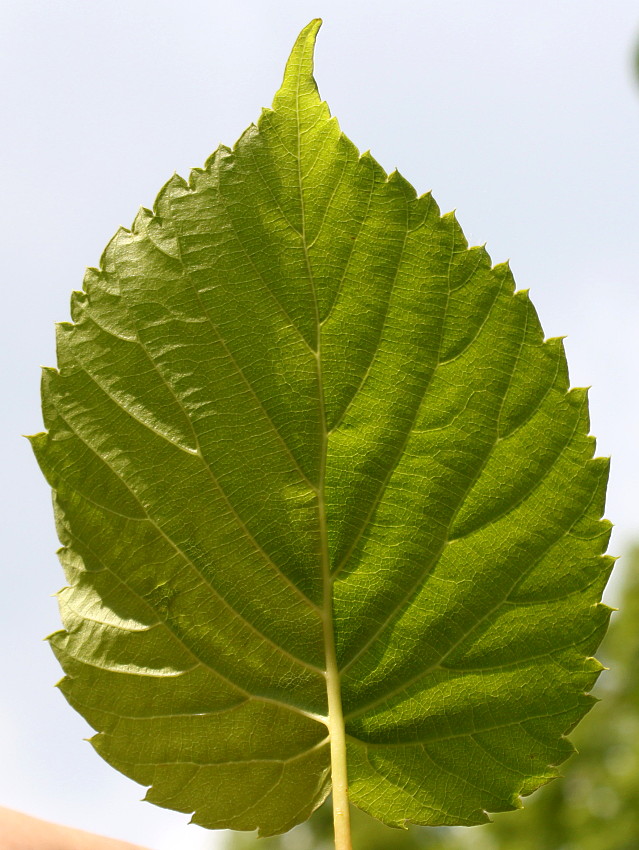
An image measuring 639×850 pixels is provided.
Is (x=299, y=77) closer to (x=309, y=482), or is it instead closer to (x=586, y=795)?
(x=309, y=482)

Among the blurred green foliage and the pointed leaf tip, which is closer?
the pointed leaf tip

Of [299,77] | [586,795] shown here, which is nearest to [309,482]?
[299,77]

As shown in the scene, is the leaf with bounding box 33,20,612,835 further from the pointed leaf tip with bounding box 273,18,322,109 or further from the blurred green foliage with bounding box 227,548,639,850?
the blurred green foliage with bounding box 227,548,639,850

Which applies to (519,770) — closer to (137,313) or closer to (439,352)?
(439,352)

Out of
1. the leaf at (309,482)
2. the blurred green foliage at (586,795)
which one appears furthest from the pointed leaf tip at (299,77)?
the blurred green foliage at (586,795)

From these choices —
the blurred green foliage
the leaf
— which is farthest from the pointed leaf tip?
the blurred green foliage

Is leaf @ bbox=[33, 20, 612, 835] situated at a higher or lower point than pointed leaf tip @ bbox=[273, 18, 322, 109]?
lower

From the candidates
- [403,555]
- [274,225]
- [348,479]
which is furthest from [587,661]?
[274,225]
